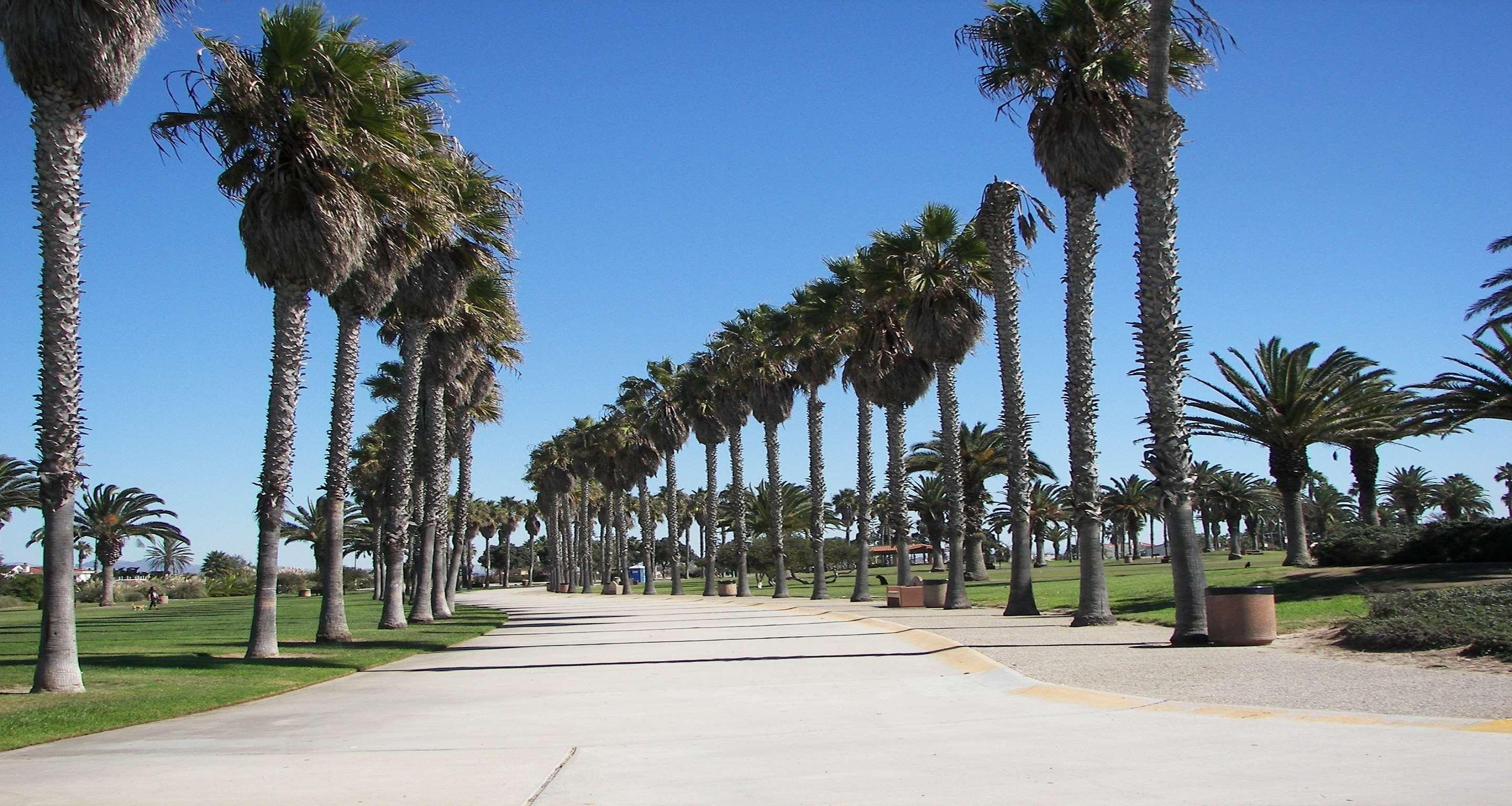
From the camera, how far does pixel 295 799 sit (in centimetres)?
682

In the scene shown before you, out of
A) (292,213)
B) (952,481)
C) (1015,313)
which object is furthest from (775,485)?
(292,213)

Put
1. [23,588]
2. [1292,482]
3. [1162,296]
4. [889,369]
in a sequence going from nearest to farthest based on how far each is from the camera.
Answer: [1162,296] → [1292,482] → [889,369] → [23,588]

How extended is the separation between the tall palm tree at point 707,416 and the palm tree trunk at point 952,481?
23620mm

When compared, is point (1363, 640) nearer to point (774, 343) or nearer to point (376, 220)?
point (376, 220)

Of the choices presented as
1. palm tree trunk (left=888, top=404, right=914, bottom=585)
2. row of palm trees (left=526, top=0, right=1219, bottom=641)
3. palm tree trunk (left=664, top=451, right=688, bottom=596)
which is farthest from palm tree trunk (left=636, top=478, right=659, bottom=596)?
palm tree trunk (left=888, top=404, right=914, bottom=585)

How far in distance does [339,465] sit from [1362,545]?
24267mm

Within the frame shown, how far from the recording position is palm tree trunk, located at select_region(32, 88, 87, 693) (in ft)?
44.8

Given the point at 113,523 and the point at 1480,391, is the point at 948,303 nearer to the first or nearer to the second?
the point at 1480,391

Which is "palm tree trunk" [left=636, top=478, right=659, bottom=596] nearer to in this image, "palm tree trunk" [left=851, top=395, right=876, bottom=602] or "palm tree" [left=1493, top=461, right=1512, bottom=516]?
"palm tree trunk" [left=851, top=395, right=876, bottom=602]

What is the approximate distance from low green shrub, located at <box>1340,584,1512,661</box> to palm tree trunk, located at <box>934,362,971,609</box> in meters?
16.2

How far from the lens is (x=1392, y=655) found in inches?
527

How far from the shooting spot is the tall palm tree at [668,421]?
204 ft

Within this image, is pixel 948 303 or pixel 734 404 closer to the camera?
pixel 948 303

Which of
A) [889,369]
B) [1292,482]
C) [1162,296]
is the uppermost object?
[889,369]
